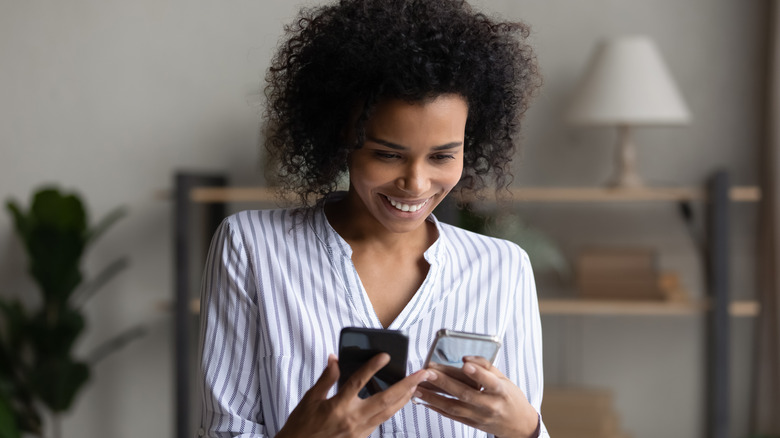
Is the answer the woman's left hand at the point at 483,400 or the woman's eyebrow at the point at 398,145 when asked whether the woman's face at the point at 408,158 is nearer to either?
the woman's eyebrow at the point at 398,145

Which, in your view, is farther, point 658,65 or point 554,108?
point 554,108

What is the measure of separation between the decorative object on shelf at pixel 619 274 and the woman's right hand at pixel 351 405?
192 cm

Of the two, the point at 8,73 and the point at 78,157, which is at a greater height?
the point at 8,73

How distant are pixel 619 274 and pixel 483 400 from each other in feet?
6.05

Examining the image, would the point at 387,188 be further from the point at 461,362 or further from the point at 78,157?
the point at 78,157

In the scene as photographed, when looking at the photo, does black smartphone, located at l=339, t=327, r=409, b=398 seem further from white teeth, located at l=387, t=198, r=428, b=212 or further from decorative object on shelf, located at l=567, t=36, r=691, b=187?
decorative object on shelf, located at l=567, t=36, r=691, b=187

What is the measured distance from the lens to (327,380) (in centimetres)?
101

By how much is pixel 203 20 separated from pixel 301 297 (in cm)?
233

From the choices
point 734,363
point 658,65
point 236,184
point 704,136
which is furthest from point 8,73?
point 734,363

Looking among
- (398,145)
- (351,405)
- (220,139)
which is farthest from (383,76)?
(220,139)

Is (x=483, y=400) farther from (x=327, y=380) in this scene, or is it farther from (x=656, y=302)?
(x=656, y=302)

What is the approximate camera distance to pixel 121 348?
3406 mm

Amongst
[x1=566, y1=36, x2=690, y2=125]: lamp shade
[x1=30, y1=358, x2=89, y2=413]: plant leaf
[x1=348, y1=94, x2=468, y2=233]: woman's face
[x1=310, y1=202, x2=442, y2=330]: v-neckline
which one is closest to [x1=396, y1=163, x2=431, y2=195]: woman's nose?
[x1=348, y1=94, x2=468, y2=233]: woman's face

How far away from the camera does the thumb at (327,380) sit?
3.28ft
